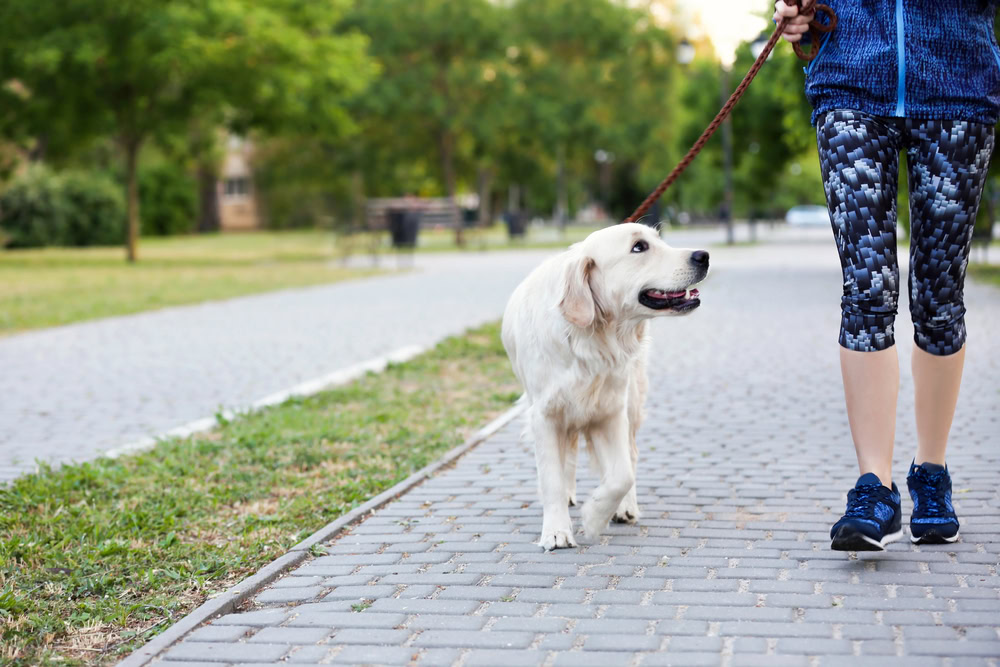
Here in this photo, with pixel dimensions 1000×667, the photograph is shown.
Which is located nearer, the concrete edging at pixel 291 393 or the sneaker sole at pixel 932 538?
the sneaker sole at pixel 932 538

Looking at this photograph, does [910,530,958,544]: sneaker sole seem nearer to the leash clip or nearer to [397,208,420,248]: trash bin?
the leash clip

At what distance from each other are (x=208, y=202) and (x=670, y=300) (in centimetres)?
6177

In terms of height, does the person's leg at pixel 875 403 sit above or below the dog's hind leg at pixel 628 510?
above

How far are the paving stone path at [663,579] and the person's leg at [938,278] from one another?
0.72ft

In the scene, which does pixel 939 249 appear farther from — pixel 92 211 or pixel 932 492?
pixel 92 211

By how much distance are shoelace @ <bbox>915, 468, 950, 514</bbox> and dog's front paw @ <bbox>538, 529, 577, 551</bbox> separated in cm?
124

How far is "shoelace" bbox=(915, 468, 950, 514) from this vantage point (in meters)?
4.16

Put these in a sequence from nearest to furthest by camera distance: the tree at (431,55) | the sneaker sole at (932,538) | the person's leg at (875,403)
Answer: the person's leg at (875,403) → the sneaker sole at (932,538) → the tree at (431,55)

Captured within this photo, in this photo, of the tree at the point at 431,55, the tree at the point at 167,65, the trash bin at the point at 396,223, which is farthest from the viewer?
the tree at the point at 431,55

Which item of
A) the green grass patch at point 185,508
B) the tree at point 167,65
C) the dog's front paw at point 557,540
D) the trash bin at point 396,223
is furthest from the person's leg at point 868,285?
the trash bin at point 396,223

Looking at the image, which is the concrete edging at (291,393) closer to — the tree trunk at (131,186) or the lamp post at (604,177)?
the tree trunk at (131,186)

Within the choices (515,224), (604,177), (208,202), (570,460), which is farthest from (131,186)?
(604,177)

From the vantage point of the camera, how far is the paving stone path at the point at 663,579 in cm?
329

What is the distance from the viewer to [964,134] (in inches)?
156
